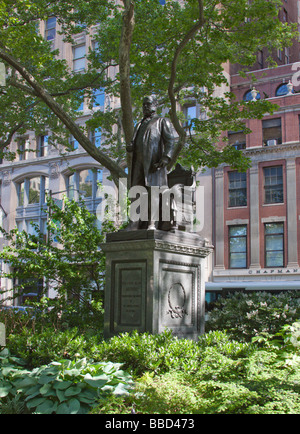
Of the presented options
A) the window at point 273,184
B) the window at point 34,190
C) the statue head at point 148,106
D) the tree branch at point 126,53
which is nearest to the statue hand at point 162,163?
the statue head at point 148,106

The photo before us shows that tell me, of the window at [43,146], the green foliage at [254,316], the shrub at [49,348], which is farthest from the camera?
the window at [43,146]

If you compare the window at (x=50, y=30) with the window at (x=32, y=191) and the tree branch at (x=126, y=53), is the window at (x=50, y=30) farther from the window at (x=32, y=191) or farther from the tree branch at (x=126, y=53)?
the tree branch at (x=126, y=53)

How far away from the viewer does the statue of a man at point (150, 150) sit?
30.3 ft

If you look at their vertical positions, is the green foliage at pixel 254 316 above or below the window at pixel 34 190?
below

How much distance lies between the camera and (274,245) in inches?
1273

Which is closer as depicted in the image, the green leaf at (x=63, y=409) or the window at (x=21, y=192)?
the green leaf at (x=63, y=409)

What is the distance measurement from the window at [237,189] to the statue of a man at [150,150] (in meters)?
25.2

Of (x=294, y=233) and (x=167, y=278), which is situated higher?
(x=294, y=233)

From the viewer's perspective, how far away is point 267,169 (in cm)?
3353

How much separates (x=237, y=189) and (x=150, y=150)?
25778mm

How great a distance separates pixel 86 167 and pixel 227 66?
45.2ft
